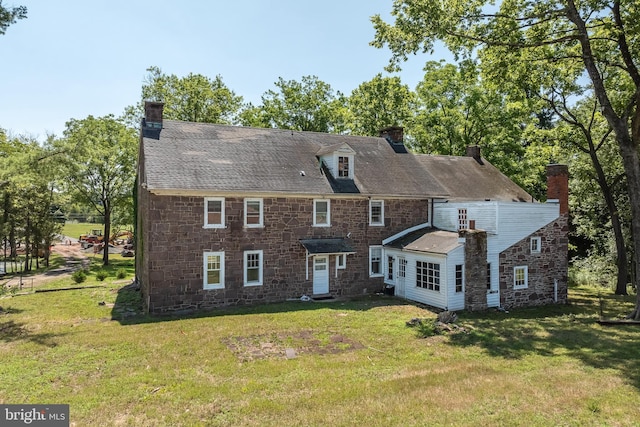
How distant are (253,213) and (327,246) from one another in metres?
3.86

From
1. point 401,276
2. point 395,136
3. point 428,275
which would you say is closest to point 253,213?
point 401,276

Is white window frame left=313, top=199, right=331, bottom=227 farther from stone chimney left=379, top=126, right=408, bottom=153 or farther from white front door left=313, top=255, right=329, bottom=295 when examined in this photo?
stone chimney left=379, top=126, right=408, bottom=153

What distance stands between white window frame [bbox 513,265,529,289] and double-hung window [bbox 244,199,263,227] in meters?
12.3

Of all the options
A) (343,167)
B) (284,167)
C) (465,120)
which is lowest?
(284,167)

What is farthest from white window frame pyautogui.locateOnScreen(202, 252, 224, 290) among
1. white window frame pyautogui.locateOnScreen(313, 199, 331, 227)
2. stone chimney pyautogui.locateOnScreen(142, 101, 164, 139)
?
Answer: stone chimney pyautogui.locateOnScreen(142, 101, 164, 139)

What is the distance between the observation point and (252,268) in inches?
733

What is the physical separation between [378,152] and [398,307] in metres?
10.5

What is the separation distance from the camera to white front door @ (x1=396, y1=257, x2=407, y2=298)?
803 inches

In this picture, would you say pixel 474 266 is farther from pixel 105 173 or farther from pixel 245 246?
pixel 105 173

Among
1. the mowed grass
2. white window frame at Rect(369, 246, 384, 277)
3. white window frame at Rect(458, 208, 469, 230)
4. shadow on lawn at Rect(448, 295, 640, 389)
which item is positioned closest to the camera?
the mowed grass

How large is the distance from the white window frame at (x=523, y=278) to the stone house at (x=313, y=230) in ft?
0.16

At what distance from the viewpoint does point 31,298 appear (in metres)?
20.0

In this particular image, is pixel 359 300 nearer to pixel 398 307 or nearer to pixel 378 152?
pixel 398 307

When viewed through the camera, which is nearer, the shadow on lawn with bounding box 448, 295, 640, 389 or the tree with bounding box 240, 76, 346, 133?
the shadow on lawn with bounding box 448, 295, 640, 389
